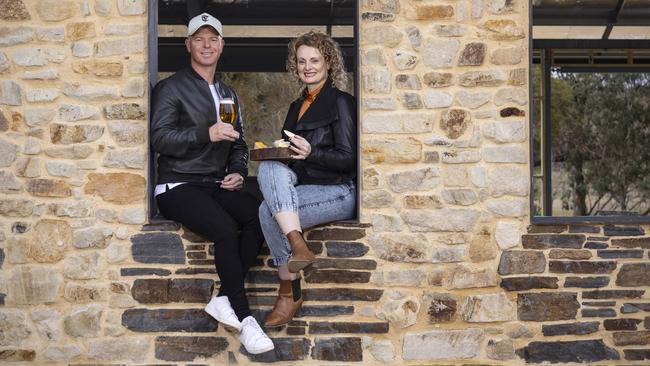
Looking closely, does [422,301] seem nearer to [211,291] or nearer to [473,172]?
[473,172]

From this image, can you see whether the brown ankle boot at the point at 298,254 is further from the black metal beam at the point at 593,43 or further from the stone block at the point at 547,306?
the black metal beam at the point at 593,43

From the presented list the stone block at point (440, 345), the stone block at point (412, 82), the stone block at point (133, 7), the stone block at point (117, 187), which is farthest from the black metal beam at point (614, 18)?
the stone block at point (117, 187)

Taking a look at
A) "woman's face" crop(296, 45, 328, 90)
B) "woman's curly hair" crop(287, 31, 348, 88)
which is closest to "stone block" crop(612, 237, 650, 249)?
"woman's curly hair" crop(287, 31, 348, 88)

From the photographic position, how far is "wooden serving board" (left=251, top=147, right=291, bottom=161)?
4.25m

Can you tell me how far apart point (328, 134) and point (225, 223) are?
28.1 inches

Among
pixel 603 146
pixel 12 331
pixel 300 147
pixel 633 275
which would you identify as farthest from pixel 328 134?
pixel 603 146

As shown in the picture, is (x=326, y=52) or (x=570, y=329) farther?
(x=570, y=329)

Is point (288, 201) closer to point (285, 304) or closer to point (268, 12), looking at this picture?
point (285, 304)

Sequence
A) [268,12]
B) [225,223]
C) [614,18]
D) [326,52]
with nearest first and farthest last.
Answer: [225,223]
[326,52]
[268,12]
[614,18]

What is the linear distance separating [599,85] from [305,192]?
12.3m

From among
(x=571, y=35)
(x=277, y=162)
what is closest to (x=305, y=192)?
(x=277, y=162)

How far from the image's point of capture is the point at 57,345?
15.0 ft

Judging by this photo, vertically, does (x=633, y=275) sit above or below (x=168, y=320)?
above

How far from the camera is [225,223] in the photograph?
4305 millimetres
